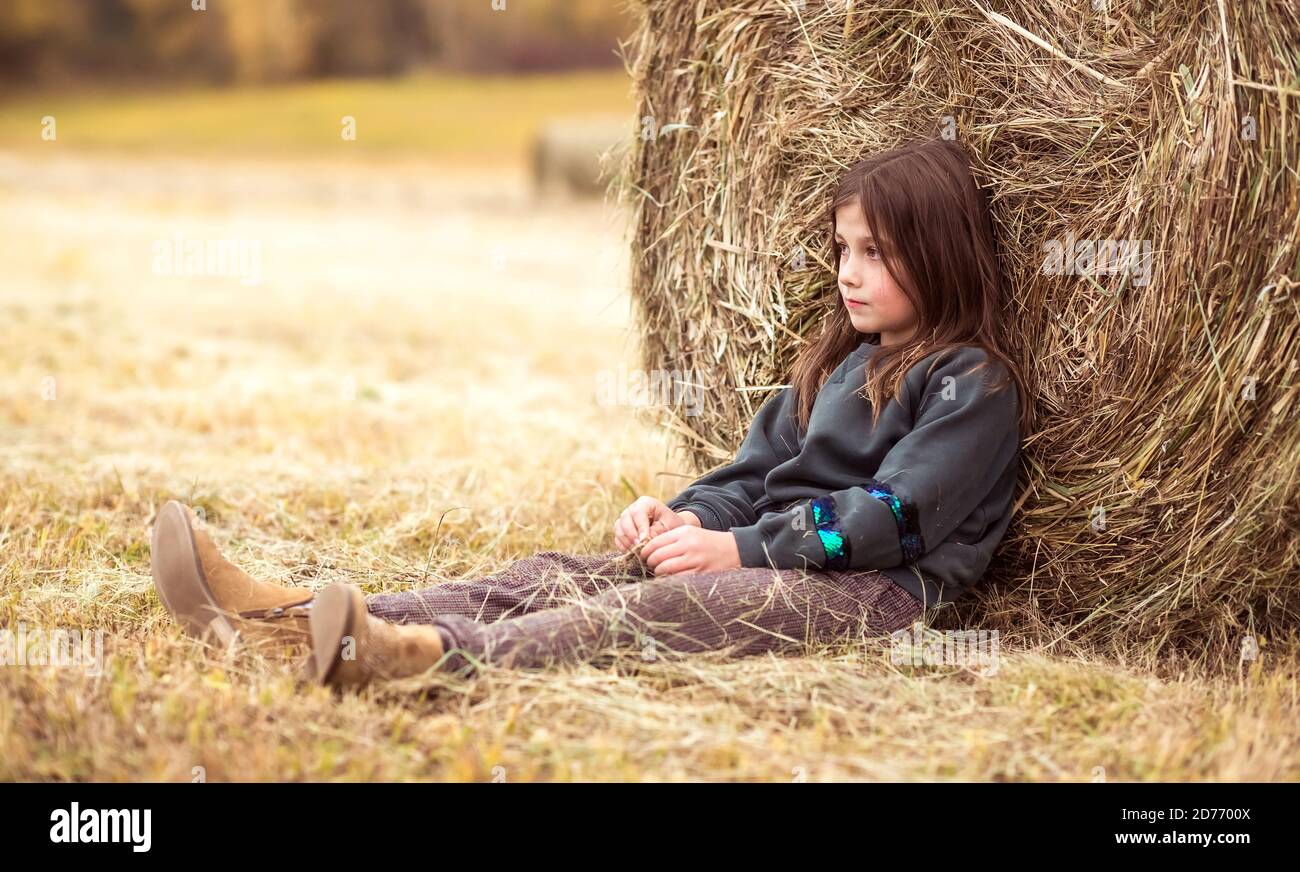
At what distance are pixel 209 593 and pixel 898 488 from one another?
1359 millimetres

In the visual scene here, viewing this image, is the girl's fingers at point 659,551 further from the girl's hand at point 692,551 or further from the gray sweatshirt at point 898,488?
the gray sweatshirt at point 898,488

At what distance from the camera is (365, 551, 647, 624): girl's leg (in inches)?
97.7

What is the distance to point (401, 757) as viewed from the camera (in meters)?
2.05

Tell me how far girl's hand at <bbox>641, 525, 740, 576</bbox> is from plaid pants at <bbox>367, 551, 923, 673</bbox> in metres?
0.04

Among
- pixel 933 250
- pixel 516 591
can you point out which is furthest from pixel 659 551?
pixel 933 250

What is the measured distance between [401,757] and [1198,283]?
1.67m

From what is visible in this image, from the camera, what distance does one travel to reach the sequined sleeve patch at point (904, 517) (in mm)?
2482

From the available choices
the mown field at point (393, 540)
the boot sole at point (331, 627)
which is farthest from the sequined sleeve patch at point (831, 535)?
the boot sole at point (331, 627)

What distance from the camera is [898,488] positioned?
2484 mm

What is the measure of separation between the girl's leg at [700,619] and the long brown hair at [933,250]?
393 mm

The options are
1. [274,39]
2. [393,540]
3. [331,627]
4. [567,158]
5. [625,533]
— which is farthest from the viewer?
[274,39]

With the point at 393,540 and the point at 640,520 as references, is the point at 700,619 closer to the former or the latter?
the point at 640,520

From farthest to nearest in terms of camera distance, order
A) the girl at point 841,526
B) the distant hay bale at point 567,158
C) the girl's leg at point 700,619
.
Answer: the distant hay bale at point 567,158 → the girl at point 841,526 → the girl's leg at point 700,619

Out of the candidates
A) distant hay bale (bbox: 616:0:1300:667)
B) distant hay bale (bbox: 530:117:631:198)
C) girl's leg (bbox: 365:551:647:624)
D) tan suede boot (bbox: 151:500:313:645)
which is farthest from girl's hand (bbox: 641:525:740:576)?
distant hay bale (bbox: 530:117:631:198)
